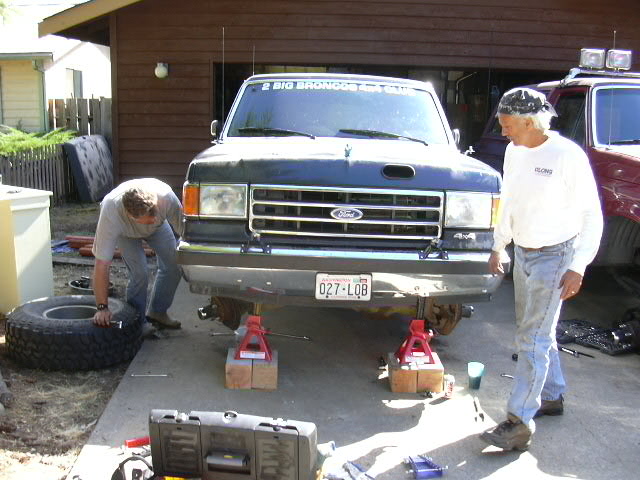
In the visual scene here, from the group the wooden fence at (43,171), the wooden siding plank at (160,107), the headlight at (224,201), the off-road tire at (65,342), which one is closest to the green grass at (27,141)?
the wooden fence at (43,171)

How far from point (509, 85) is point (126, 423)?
10475 millimetres

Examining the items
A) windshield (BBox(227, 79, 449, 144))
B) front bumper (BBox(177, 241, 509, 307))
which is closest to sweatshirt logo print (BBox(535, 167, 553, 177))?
front bumper (BBox(177, 241, 509, 307))

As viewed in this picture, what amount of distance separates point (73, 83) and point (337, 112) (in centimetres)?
1950

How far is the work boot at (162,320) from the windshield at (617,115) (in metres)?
4.06

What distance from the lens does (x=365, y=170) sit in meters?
4.23

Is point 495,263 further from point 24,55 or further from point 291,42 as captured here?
point 24,55

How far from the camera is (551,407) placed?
431 centimetres

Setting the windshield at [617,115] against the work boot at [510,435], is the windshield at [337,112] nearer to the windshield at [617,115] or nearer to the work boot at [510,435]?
the windshield at [617,115]

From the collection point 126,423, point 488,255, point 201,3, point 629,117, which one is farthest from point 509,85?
point 126,423

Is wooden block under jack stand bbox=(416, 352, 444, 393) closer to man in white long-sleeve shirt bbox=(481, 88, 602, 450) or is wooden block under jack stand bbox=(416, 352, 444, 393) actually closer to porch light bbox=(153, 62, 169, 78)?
man in white long-sleeve shirt bbox=(481, 88, 602, 450)

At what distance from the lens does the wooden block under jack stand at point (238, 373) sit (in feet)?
15.0

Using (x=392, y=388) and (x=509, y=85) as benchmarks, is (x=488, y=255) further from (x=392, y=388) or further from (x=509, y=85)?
(x=509, y=85)

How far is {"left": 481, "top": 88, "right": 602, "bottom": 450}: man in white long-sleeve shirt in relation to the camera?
143 inches

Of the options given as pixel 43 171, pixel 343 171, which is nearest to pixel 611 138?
pixel 343 171
